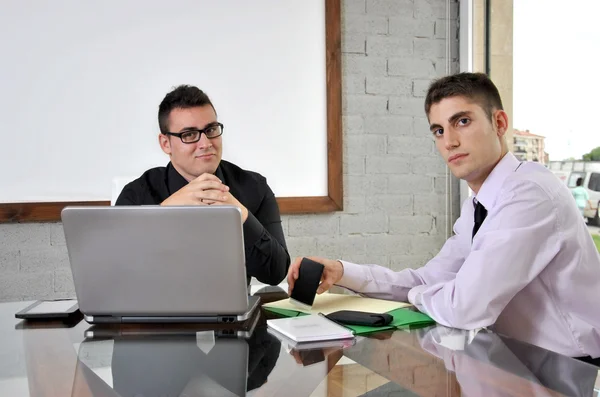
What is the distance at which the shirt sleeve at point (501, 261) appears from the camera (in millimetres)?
1297

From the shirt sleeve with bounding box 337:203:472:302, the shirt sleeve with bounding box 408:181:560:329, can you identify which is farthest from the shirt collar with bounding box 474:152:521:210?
the shirt sleeve with bounding box 337:203:472:302

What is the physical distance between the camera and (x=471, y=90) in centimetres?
157

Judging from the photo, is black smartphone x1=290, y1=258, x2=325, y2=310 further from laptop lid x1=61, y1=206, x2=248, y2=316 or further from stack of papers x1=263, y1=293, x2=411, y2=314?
laptop lid x1=61, y1=206, x2=248, y2=316

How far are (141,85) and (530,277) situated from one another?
209cm

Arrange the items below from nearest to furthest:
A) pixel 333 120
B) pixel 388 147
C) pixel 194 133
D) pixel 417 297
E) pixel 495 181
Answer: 1. pixel 417 297
2. pixel 495 181
3. pixel 194 133
4. pixel 333 120
5. pixel 388 147

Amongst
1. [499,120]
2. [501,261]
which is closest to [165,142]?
[499,120]

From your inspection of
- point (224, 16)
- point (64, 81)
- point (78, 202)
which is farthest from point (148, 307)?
point (224, 16)

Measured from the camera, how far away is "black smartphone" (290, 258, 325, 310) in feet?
4.84

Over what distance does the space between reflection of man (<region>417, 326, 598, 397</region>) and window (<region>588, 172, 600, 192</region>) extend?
65.5 inches

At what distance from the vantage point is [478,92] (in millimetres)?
1574

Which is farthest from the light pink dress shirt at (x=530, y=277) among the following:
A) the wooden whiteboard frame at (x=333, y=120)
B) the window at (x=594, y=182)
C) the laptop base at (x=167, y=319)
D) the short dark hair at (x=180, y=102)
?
the wooden whiteboard frame at (x=333, y=120)

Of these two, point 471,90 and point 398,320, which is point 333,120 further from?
point 398,320

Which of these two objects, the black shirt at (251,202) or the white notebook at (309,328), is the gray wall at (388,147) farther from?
the white notebook at (309,328)

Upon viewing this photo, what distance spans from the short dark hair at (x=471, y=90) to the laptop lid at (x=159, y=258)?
0.69 m
